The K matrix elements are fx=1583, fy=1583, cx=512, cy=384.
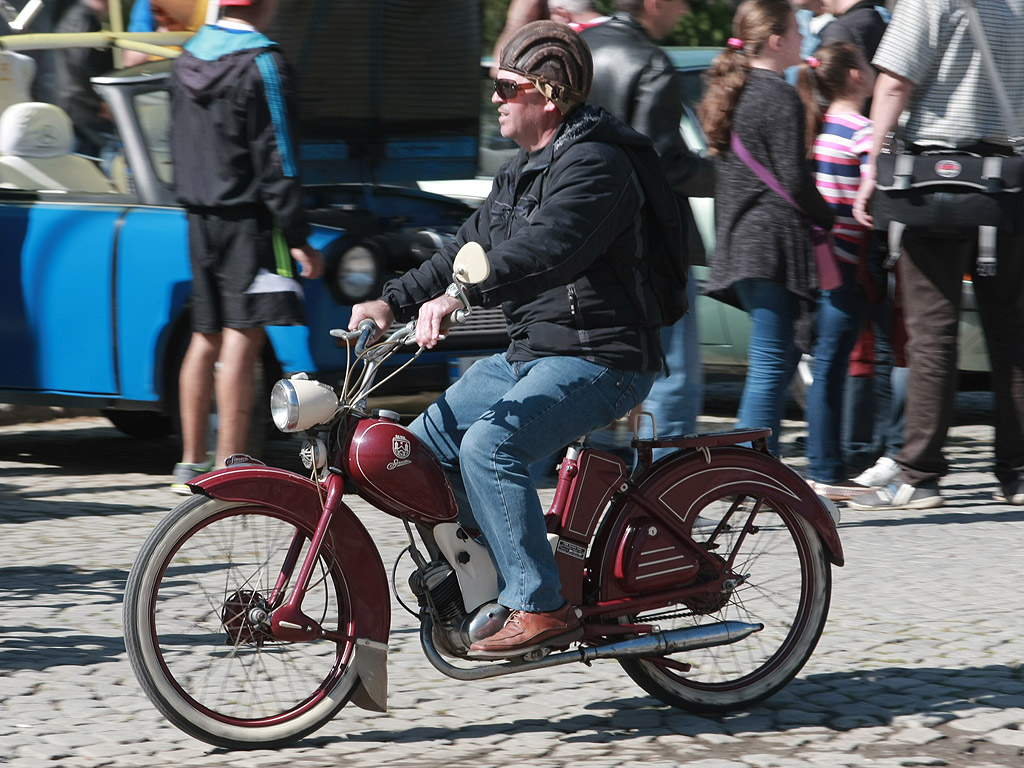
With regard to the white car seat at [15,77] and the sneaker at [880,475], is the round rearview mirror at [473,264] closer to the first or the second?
the sneaker at [880,475]

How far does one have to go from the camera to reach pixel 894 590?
5.48m

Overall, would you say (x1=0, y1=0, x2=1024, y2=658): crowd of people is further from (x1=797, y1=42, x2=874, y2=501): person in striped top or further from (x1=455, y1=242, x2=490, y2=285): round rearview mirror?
(x1=455, y1=242, x2=490, y2=285): round rearview mirror

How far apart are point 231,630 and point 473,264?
3.53 ft

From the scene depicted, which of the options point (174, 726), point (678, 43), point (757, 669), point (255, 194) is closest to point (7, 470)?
point (255, 194)

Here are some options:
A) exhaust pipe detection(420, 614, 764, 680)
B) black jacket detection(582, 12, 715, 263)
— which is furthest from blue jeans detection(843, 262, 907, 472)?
exhaust pipe detection(420, 614, 764, 680)

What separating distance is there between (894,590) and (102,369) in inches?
146

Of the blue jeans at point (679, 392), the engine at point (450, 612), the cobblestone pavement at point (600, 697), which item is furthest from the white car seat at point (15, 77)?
the engine at point (450, 612)

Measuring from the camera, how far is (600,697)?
4.31 meters

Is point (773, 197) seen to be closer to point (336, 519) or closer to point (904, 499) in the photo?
point (904, 499)

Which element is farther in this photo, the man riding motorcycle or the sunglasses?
the sunglasses

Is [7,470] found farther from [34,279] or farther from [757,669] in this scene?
[757,669]

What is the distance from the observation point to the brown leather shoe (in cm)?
387

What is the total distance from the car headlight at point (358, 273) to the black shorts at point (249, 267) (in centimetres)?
29

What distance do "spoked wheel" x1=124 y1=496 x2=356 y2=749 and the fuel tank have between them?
7.4 inches
